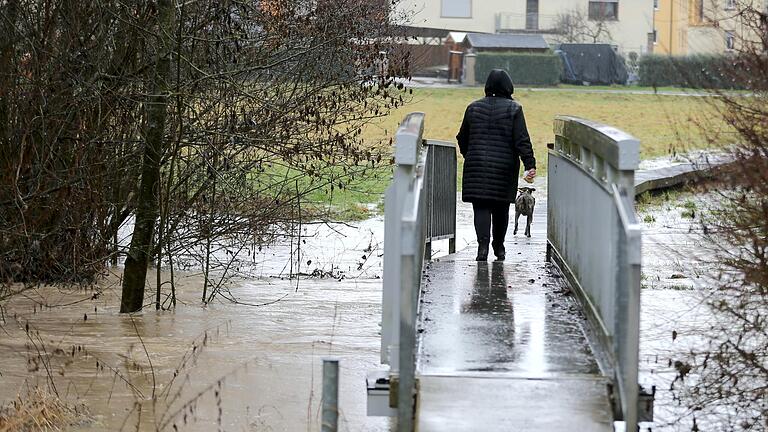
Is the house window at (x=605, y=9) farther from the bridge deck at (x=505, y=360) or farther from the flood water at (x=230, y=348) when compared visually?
the bridge deck at (x=505, y=360)

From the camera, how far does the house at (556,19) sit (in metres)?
83.1

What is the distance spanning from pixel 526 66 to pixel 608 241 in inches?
2459

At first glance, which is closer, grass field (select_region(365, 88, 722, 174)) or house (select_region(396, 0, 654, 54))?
grass field (select_region(365, 88, 722, 174))

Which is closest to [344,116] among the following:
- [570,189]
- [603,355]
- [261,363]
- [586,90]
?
[261,363]

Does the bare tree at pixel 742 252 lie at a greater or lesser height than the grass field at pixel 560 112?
lesser

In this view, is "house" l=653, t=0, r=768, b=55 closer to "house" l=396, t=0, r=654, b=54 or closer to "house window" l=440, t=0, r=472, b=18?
"house" l=396, t=0, r=654, b=54

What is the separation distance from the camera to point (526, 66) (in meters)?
68.5

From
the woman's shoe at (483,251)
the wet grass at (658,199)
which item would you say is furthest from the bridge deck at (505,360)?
the wet grass at (658,199)

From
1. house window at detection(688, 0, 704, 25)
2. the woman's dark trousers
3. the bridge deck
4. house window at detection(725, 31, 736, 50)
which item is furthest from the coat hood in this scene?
house window at detection(725, 31, 736, 50)

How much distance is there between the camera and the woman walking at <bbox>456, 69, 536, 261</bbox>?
10961 millimetres

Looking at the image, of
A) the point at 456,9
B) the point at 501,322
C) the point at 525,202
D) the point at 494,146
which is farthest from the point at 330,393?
the point at 456,9

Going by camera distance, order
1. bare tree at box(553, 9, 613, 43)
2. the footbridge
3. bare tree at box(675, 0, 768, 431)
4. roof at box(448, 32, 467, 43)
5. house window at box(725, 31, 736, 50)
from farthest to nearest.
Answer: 1. bare tree at box(553, 9, 613, 43)
2. roof at box(448, 32, 467, 43)
3. house window at box(725, 31, 736, 50)
4. bare tree at box(675, 0, 768, 431)
5. the footbridge

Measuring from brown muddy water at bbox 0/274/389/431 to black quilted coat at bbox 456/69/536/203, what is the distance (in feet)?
5.49

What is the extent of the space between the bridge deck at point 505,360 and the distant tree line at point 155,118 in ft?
12.3
